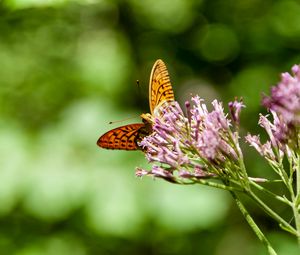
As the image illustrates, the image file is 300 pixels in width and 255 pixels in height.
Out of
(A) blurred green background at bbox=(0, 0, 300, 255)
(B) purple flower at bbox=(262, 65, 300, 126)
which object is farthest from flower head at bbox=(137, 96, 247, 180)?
(A) blurred green background at bbox=(0, 0, 300, 255)

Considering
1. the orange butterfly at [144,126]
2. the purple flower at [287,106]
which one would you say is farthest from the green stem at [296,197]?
the orange butterfly at [144,126]

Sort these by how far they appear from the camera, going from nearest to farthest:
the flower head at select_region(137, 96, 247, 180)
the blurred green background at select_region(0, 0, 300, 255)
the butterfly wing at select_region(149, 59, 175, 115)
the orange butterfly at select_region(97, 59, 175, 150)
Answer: the flower head at select_region(137, 96, 247, 180), the orange butterfly at select_region(97, 59, 175, 150), the butterfly wing at select_region(149, 59, 175, 115), the blurred green background at select_region(0, 0, 300, 255)

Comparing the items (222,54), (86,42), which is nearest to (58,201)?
(86,42)

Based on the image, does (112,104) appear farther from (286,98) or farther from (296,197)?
(286,98)

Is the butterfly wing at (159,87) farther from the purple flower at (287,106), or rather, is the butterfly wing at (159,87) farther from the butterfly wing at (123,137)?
the purple flower at (287,106)

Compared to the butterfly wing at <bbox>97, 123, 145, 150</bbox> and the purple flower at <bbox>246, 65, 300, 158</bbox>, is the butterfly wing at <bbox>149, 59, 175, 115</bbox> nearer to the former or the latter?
the butterfly wing at <bbox>97, 123, 145, 150</bbox>

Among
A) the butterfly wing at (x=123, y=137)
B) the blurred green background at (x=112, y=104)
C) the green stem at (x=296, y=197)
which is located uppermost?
the green stem at (x=296, y=197)
